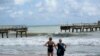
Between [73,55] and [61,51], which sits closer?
[61,51]

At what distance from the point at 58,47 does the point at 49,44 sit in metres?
1.32

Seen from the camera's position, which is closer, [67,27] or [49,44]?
[49,44]

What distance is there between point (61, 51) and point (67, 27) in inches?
2839

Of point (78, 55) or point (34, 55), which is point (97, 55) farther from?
point (34, 55)

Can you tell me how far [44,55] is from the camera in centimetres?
2667

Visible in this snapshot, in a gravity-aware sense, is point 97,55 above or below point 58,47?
below

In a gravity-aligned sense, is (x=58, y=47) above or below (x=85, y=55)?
above

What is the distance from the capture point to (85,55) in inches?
1041

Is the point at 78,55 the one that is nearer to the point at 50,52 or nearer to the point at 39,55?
the point at 39,55

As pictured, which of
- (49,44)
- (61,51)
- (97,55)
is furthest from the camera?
(97,55)

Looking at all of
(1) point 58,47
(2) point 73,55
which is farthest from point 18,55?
(1) point 58,47

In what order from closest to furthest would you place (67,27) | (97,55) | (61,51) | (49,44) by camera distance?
1. (61,51)
2. (49,44)
3. (97,55)
4. (67,27)

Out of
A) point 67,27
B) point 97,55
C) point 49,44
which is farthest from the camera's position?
point 67,27

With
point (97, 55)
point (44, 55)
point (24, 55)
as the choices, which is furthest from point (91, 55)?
point (24, 55)
